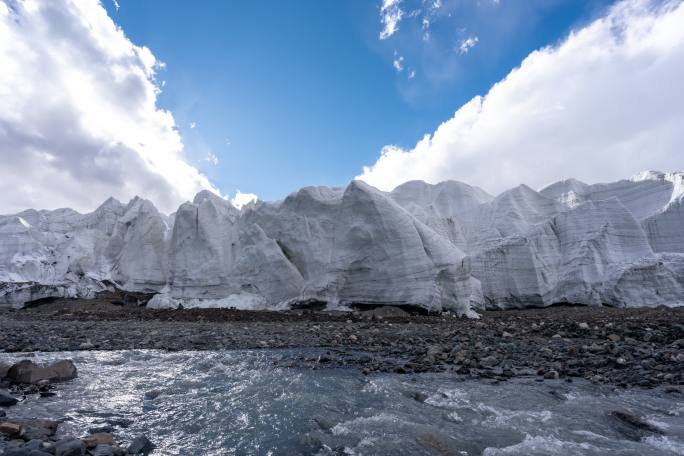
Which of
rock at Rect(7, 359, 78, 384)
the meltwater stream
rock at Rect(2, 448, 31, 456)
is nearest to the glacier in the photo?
the meltwater stream

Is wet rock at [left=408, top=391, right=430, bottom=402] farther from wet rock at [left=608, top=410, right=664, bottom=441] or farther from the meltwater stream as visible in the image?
wet rock at [left=608, top=410, right=664, bottom=441]

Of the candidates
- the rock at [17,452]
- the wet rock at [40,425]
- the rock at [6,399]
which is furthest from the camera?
the rock at [6,399]

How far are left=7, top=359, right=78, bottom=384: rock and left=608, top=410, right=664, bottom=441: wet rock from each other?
9.23 m

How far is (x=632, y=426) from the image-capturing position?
5.44m

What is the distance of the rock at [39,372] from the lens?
725cm

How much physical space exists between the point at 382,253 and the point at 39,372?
1651cm

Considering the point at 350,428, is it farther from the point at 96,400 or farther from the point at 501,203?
the point at 501,203

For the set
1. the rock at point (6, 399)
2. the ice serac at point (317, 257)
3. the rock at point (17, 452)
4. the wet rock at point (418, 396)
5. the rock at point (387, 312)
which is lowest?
the wet rock at point (418, 396)

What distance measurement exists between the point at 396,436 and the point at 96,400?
4789 millimetres

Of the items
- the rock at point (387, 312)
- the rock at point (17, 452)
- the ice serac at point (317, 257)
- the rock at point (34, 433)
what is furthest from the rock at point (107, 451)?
the ice serac at point (317, 257)

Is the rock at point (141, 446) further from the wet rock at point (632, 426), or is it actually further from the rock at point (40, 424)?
the wet rock at point (632, 426)

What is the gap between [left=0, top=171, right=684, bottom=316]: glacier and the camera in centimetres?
2209

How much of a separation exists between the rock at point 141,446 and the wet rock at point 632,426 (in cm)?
589

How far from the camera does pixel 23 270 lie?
110ft
